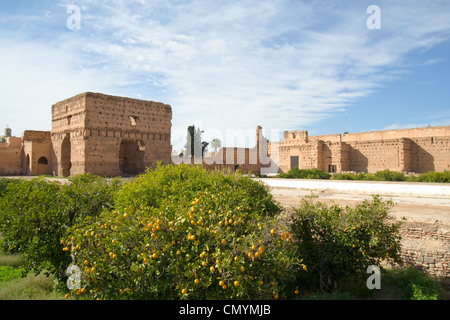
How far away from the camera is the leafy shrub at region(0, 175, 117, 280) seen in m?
6.26

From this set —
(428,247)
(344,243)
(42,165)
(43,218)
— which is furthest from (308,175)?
(42,165)

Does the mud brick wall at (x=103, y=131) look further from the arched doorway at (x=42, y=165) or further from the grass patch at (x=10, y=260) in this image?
the grass patch at (x=10, y=260)

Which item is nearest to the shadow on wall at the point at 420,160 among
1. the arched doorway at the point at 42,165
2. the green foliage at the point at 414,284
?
the green foliage at the point at 414,284

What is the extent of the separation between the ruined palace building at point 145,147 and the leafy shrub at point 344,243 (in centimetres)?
868

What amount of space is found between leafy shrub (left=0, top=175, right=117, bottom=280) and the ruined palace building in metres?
7.64

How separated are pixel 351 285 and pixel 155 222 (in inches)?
158

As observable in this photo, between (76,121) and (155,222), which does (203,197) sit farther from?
(76,121)

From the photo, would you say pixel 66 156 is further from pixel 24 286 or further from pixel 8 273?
pixel 24 286

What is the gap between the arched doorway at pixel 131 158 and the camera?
22844 mm

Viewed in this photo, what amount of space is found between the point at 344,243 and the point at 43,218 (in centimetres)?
596

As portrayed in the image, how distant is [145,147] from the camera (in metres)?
20.0

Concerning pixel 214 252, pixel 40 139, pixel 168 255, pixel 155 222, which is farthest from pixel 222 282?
pixel 40 139

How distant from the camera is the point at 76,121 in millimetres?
18438

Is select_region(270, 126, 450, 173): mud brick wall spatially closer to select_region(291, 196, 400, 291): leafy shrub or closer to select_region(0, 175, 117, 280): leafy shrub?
select_region(291, 196, 400, 291): leafy shrub
